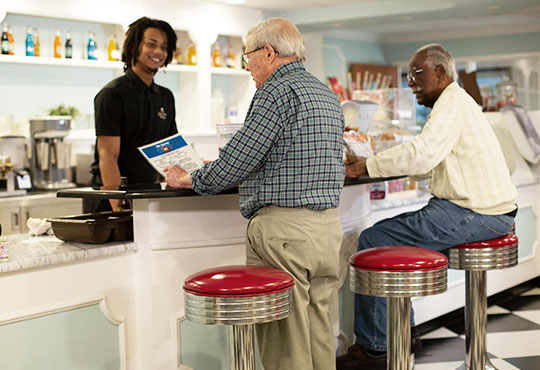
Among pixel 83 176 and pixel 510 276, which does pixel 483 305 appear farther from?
pixel 83 176

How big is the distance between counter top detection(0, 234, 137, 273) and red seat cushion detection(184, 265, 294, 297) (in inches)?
21.7

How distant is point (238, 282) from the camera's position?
2.28m

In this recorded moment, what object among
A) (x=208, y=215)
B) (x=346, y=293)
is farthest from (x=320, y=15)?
(x=208, y=215)

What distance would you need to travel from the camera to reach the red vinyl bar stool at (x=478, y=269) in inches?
129

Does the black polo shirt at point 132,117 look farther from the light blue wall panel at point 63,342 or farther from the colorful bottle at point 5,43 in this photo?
the colorful bottle at point 5,43

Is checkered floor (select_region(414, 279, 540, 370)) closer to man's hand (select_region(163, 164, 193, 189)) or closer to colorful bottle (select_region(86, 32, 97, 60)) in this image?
man's hand (select_region(163, 164, 193, 189))

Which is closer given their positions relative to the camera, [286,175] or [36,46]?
[286,175]

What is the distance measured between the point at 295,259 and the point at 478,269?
3.64ft

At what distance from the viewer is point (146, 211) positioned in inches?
113

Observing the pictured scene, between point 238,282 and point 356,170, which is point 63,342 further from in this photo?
point 356,170

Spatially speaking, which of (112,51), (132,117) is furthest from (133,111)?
(112,51)

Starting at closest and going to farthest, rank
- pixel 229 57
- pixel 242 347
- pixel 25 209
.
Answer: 1. pixel 242 347
2. pixel 25 209
3. pixel 229 57

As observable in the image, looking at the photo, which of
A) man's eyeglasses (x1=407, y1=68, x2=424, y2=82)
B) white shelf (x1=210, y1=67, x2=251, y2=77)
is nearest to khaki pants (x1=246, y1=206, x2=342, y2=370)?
man's eyeglasses (x1=407, y1=68, x2=424, y2=82)

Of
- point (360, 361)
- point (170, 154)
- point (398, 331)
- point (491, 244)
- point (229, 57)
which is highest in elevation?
point (229, 57)
